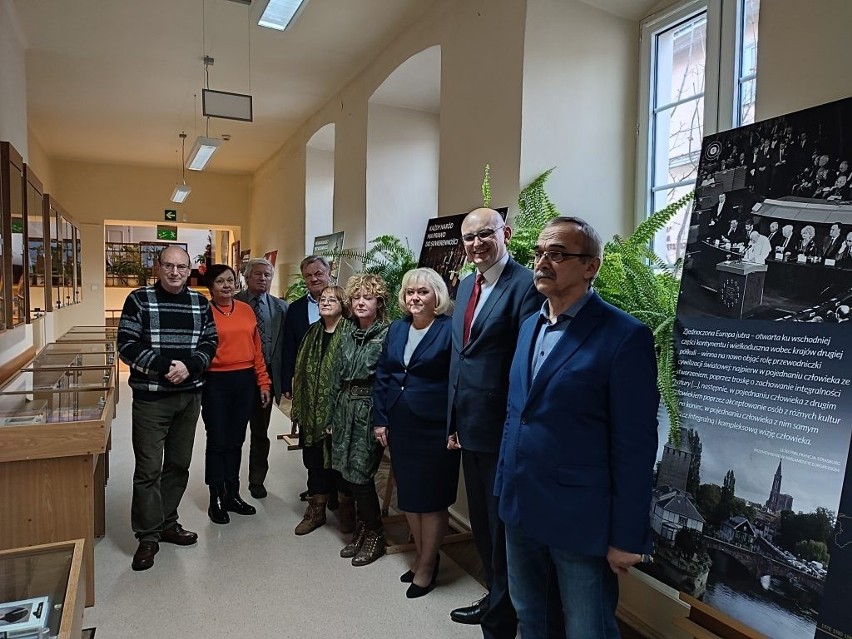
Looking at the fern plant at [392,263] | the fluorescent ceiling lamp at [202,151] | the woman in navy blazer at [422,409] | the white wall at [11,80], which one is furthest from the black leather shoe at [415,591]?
the fluorescent ceiling lamp at [202,151]

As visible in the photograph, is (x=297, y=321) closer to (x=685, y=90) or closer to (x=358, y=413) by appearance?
(x=358, y=413)

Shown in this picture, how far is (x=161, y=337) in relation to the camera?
114 inches

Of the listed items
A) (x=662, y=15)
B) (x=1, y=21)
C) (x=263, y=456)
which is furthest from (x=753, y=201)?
(x=1, y=21)

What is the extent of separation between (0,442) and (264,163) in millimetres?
8449

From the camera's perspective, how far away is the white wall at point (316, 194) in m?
7.56

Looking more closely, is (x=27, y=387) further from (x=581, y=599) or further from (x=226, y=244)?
(x=226, y=244)

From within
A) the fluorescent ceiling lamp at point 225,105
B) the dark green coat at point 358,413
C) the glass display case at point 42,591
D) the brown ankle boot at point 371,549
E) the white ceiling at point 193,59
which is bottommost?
the brown ankle boot at point 371,549

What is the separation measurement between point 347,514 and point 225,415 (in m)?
0.93

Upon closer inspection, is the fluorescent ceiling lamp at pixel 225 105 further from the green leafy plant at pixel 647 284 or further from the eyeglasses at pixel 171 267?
the green leafy plant at pixel 647 284

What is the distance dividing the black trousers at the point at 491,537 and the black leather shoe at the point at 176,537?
5.76 feet

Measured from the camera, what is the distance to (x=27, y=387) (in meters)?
3.07

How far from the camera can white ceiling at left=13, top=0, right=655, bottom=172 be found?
450 cm

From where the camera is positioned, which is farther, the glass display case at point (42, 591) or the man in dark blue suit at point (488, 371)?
the man in dark blue suit at point (488, 371)

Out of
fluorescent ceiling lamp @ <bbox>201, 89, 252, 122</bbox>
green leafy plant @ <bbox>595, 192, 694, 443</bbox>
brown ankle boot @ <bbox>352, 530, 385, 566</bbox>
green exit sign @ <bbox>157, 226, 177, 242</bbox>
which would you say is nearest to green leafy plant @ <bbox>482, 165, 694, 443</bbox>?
green leafy plant @ <bbox>595, 192, 694, 443</bbox>
